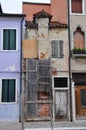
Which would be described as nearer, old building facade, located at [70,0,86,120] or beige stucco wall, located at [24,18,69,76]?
beige stucco wall, located at [24,18,69,76]

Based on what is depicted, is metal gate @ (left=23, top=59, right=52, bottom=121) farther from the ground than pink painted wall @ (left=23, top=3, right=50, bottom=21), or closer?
closer

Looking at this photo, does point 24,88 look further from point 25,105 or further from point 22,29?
point 22,29

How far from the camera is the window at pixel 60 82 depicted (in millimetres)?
20844

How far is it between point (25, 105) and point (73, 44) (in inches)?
203

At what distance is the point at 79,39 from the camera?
2173cm

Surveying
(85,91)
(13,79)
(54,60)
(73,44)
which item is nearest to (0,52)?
(13,79)

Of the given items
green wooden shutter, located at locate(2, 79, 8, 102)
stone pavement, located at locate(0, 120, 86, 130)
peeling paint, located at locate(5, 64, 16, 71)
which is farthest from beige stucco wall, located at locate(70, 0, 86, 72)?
green wooden shutter, located at locate(2, 79, 8, 102)

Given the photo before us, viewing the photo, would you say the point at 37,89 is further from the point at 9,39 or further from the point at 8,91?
the point at 9,39

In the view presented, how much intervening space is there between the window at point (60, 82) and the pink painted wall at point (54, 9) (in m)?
3.97

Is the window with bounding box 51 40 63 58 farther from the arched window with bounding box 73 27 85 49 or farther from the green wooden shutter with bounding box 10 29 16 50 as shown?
the green wooden shutter with bounding box 10 29 16 50

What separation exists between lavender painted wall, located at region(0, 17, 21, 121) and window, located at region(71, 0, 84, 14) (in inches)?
153

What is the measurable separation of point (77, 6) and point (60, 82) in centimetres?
547

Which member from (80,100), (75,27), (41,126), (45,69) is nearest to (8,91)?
(45,69)

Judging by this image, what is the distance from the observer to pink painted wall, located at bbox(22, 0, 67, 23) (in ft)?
72.1
